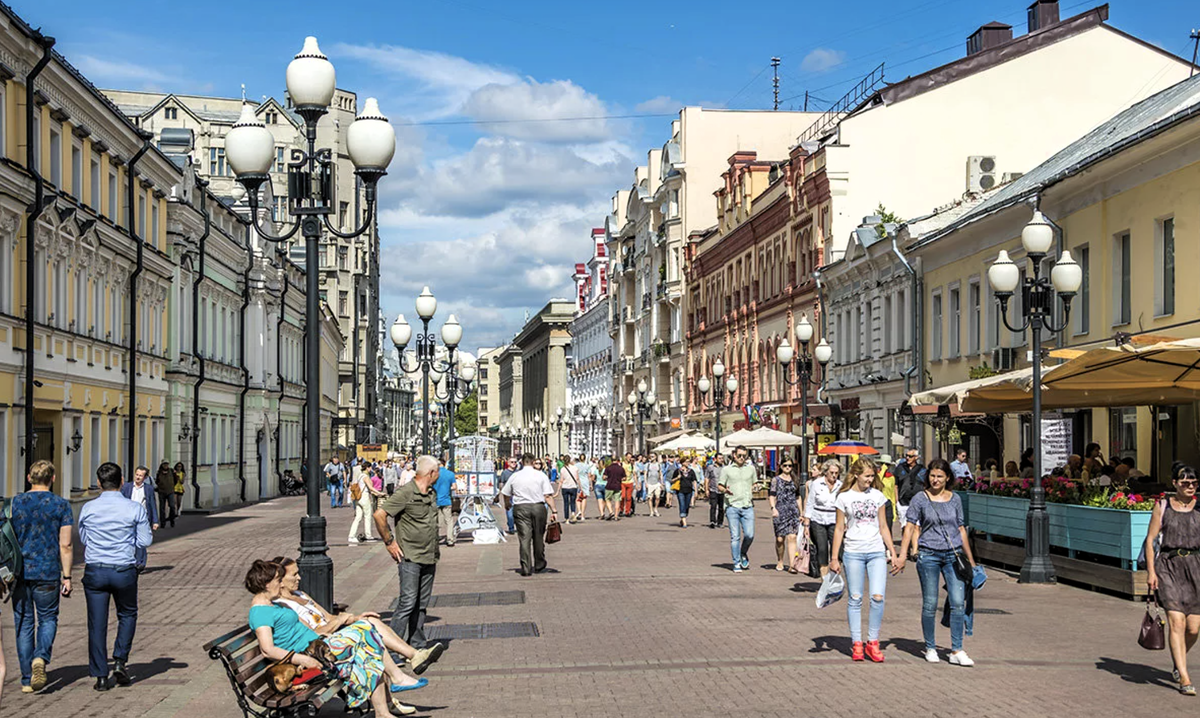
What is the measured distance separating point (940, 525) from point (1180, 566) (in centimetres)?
186

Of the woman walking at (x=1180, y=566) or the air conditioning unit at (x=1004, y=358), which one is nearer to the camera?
the woman walking at (x=1180, y=566)

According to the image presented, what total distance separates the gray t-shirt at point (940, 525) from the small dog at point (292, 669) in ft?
15.9

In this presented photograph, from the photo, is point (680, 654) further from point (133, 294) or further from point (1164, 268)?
point (133, 294)

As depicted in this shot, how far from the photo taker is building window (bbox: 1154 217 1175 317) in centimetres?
2383

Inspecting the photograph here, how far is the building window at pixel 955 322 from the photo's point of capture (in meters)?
34.9

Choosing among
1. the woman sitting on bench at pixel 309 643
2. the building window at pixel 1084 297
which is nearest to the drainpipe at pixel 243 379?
the building window at pixel 1084 297

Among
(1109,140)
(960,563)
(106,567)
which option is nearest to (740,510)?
(960,563)

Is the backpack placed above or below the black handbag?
above

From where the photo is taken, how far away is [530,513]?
787 inches

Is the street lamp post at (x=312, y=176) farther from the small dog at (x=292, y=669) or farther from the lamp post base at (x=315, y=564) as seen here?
the small dog at (x=292, y=669)

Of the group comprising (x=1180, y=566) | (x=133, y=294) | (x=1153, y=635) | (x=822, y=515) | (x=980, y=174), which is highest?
(x=980, y=174)

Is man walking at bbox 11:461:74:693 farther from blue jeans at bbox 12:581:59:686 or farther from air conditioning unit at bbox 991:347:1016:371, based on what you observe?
air conditioning unit at bbox 991:347:1016:371

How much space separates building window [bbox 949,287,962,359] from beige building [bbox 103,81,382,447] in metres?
45.4

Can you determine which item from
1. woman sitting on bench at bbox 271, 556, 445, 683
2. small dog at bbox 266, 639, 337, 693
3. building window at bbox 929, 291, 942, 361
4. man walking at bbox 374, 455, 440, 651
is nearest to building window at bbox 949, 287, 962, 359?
building window at bbox 929, 291, 942, 361
